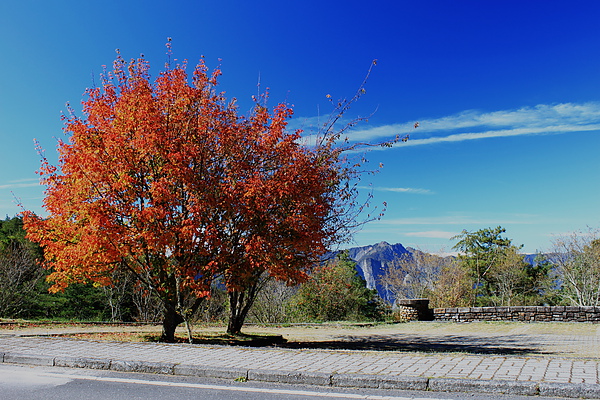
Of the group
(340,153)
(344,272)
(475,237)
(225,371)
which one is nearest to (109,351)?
(225,371)

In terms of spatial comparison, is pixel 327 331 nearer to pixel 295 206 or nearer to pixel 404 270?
pixel 295 206

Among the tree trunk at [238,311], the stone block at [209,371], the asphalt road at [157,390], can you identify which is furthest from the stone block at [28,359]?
the tree trunk at [238,311]

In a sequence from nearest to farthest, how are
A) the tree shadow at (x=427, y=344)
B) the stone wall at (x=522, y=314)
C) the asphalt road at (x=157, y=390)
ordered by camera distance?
1. the asphalt road at (x=157, y=390)
2. the tree shadow at (x=427, y=344)
3. the stone wall at (x=522, y=314)

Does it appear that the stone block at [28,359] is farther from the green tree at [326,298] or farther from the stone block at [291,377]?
the green tree at [326,298]

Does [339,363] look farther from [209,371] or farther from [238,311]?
[238,311]

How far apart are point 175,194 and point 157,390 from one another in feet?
15.8

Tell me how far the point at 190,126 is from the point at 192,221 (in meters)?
2.16

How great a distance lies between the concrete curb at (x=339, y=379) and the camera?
4.97m

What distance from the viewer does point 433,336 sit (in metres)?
14.8

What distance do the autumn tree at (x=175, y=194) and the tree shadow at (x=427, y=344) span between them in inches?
103

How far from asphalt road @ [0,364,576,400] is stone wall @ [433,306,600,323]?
1737 centimetres

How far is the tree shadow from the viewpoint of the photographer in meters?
10.9

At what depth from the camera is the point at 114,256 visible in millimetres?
9367

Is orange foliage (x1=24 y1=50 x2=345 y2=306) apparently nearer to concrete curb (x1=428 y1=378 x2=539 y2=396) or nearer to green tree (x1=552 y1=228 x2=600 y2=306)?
concrete curb (x1=428 y1=378 x2=539 y2=396)
